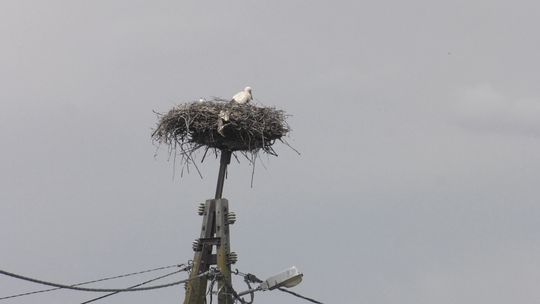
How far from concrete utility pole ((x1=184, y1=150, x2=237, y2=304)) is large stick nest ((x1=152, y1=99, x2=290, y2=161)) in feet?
1.89

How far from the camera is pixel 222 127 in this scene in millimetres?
15258

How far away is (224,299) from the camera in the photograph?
14.9m

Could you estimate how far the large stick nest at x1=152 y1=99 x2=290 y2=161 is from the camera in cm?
1538

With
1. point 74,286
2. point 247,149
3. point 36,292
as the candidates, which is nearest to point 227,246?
point 247,149

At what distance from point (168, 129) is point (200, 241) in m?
1.72

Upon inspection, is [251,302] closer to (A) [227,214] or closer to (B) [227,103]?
(A) [227,214]

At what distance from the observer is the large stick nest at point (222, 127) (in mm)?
15383

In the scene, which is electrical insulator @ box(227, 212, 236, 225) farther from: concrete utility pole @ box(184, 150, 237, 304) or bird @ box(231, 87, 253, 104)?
bird @ box(231, 87, 253, 104)

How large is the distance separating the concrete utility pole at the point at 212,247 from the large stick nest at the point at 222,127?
0.57m

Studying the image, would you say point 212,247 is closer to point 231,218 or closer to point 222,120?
point 231,218

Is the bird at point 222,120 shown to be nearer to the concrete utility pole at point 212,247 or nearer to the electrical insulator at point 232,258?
the concrete utility pole at point 212,247

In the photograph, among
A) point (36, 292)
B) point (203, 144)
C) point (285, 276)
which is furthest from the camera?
point (203, 144)

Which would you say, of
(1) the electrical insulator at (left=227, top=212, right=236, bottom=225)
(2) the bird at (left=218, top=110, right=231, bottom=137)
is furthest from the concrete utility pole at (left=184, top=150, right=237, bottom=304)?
(2) the bird at (left=218, top=110, right=231, bottom=137)

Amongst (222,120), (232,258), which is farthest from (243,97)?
(232,258)
